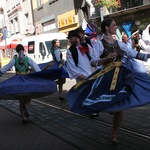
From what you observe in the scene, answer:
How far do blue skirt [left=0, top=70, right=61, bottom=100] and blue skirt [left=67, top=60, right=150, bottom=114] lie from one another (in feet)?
5.30

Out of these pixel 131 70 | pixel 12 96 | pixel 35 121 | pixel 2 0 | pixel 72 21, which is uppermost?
pixel 2 0

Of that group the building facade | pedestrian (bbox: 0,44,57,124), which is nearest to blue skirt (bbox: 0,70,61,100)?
pedestrian (bbox: 0,44,57,124)

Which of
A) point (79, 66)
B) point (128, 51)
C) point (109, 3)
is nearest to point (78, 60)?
point (79, 66)

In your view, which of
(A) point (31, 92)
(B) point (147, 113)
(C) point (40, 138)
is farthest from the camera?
(B) point (147, 113)

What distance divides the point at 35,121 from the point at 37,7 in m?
28.4

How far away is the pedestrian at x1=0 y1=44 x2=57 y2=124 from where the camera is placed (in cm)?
660

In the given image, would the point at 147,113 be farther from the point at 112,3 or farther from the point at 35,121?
the point at 112,3

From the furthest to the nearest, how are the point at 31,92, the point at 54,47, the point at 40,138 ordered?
the point at 54,47 < the point at 31,92 < the point at 40,138

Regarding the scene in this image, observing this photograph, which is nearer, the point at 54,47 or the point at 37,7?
the point at 54,47

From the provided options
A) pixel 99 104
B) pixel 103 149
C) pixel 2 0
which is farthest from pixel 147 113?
pixel 2 0

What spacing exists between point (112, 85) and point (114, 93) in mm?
155

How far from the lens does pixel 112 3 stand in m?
20.5

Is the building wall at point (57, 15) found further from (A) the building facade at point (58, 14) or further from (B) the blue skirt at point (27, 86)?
(B) the blue skirt at point (27, 86)

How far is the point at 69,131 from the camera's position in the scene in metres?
Result: 6.30
